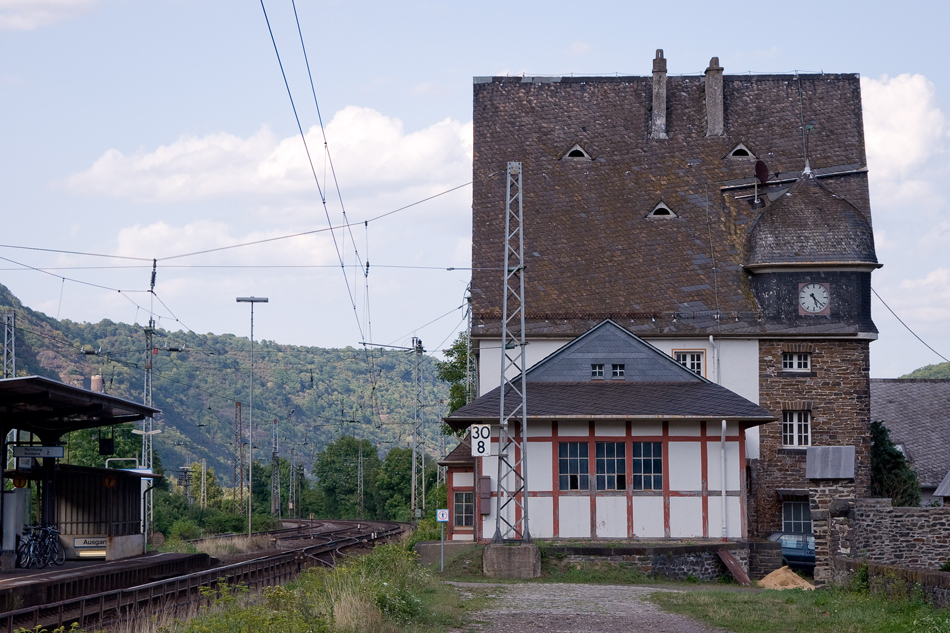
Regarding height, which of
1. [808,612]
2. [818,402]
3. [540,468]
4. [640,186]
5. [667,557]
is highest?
[640,186]

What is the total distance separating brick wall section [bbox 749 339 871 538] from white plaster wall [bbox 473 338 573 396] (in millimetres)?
6172

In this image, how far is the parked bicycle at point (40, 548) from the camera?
24.0m

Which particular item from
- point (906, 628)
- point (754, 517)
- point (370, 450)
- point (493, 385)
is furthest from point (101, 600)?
point (370, 450)

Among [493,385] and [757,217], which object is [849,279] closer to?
[757,217]

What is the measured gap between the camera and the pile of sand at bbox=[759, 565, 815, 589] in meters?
24.7

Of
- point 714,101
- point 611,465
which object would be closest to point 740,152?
point 714,101

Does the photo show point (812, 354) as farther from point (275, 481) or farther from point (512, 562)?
point (275, 481)

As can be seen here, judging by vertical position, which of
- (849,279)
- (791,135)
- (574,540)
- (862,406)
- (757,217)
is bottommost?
(574,540)

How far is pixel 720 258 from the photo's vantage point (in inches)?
1417

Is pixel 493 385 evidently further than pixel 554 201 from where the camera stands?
No

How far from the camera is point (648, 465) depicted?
2883 centimetres

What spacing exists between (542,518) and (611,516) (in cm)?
171

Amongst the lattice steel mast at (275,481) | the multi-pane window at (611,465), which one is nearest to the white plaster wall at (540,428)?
the multi-pane window at (611,465)

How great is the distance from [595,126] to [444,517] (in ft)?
59.5
